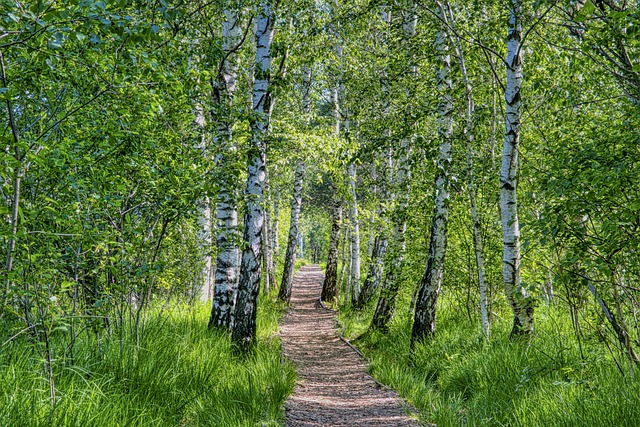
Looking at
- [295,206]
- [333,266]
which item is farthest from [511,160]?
[333,266]

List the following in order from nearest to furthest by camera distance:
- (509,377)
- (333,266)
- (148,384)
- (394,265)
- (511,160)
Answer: (148,384)
(509,377)
(511,160)
(394,265)
(333,266)

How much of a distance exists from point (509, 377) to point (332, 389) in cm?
276

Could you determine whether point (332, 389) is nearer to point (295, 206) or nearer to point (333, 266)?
point (295, 206)

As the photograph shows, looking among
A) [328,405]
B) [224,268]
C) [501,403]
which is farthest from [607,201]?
[224,268]

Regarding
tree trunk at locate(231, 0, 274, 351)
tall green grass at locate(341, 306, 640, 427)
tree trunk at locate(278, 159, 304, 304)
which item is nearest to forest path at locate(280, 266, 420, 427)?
tall green grass at locate(341, 306, 640, 427)

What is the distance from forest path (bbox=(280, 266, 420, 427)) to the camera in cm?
593

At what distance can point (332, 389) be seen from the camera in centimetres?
758

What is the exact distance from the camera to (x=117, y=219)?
214 inches

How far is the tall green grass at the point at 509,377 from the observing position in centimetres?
431

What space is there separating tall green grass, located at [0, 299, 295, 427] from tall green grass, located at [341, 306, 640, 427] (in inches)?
79.8

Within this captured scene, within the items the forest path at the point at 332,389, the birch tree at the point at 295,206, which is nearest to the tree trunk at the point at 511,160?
the forest path at the point at 332,389

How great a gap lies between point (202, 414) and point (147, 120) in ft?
9.97

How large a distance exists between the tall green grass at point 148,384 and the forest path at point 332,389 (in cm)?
42

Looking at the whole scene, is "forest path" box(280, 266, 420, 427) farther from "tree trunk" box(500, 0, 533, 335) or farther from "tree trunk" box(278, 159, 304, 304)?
"tree trunk" box(278, 159, 304, 304)
